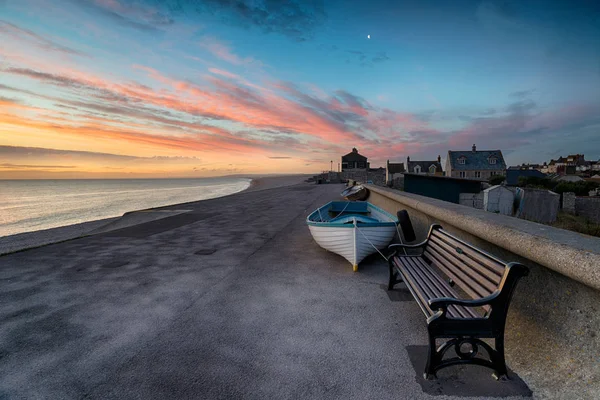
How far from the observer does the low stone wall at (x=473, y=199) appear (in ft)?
63.4

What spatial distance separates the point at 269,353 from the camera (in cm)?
323

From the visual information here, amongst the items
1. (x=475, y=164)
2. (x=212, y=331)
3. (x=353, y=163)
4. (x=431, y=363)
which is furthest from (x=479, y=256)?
(x=353, y=163)

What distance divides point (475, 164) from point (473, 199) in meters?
53.2

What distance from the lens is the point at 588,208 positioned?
21000mm

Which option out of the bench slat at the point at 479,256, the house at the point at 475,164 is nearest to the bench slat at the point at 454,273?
the bench slat at the point at 479,256

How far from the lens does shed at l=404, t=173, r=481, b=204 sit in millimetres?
20969

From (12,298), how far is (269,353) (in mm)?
4810

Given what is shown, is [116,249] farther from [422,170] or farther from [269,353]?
[422,170]

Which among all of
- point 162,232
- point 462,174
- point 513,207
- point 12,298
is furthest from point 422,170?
point 12,298

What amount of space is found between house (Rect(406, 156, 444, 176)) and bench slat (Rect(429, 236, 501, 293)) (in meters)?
74.5

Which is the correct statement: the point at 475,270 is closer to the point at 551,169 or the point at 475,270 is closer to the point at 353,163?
the point at 353,163

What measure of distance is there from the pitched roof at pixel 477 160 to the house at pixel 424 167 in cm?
693

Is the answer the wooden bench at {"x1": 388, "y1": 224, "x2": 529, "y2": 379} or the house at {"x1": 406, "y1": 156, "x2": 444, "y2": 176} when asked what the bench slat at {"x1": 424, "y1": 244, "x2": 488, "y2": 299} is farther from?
the house at {"x1": 406, "y1": 156, "x2": 444, "y2": 176}

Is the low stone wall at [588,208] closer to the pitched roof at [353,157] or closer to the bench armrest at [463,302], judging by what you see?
the bench armrest at [463,302]
